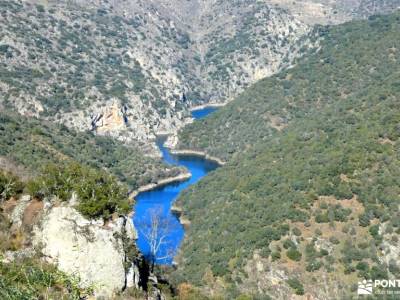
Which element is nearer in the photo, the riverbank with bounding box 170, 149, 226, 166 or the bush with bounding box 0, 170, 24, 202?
the bush with bounding box 0, 170, 24, 202

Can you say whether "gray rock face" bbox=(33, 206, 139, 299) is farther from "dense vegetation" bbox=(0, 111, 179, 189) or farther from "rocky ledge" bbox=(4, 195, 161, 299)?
"dense vegetation" bbox=(0, 111, 179, 189)

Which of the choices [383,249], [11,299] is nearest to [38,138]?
[383,249]

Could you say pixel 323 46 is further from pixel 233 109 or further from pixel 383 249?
pixel 383 249

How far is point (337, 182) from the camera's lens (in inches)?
3775

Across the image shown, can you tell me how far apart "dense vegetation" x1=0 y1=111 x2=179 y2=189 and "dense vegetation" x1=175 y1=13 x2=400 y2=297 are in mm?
22127

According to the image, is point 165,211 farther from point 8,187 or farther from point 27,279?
point 27,279

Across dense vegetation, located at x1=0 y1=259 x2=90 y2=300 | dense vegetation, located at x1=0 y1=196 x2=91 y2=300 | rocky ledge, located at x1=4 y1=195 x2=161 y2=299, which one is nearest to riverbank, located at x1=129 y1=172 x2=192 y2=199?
rocky ledge, located at x1=4 y1=195 x2=161 y2=299

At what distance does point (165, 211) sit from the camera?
133375mm

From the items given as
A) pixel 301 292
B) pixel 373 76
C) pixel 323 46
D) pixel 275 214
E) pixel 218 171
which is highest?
pixel 323 46

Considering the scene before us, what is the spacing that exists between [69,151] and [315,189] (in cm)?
5745

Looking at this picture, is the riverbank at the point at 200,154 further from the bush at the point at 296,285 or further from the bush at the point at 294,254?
the bush at the point at 296,285

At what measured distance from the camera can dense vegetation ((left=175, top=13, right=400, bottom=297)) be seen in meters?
84.3

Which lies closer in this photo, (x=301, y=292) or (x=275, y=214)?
(x=301, y=292)

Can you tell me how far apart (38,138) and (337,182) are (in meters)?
59.2
